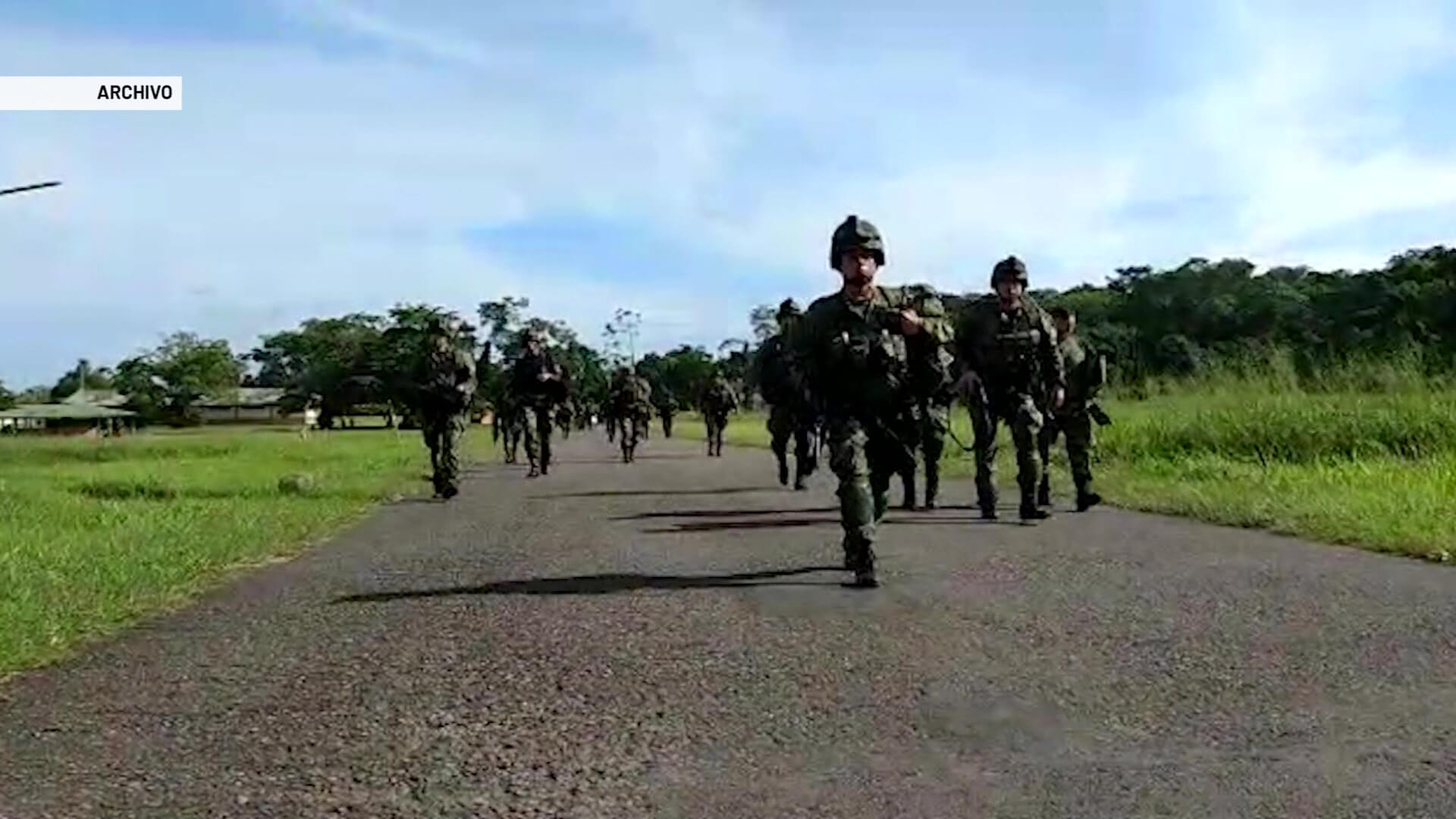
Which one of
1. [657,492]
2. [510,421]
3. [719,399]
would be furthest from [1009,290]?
[719,399]

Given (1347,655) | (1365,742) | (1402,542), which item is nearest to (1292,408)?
(1402,542)

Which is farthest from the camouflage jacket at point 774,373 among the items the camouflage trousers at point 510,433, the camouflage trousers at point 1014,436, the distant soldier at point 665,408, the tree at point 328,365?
the tree at point 328,365

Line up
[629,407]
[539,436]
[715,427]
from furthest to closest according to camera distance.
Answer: [715,427] < [629,407] < [539,436]

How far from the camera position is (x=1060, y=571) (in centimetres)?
964

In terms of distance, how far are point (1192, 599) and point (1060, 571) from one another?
1.34 m

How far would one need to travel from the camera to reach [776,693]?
240 inches

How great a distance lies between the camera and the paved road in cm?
474

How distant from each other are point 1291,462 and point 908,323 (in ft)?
43.1

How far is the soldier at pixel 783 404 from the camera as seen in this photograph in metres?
16.7

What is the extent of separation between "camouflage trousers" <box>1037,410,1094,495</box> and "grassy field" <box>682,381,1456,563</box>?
2.30ft

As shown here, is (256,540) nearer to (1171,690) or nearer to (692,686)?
(692,686)

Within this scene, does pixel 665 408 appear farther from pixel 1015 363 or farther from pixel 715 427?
pixel 1015 363

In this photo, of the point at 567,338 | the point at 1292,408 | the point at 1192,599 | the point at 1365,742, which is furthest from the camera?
the point at 567,338

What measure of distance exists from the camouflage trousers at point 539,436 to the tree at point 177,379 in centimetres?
11297
